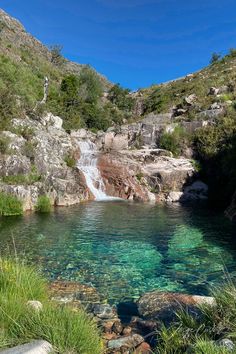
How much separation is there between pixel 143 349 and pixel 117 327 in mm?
1065

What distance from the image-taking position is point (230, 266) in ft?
35.6

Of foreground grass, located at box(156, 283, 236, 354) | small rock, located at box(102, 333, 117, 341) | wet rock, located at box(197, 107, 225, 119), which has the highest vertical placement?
wet rock, located at box(197, 107, 225, 119)

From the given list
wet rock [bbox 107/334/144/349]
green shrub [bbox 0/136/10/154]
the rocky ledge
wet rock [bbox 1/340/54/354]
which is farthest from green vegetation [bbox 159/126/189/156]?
wet rock [bbox 1/340/54/354]

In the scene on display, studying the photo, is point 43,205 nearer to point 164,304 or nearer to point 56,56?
point 164,304

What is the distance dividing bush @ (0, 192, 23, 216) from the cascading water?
8191 millimetres

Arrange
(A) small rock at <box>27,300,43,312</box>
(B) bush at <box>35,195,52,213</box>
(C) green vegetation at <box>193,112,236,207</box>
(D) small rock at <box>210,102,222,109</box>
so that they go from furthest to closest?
(D) small rock at <box>210,102,222,109</box> < (C) green vegetation at <box>193,112,236,207</box> < (B) bush at <box>35,195,52,213</box> < (A) small rock at <box>27,300,43,312</box>

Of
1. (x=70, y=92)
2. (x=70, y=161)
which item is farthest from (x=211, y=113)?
(x=70, y=92)

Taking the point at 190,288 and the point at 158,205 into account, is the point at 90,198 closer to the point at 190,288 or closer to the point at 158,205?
the point at 158,205

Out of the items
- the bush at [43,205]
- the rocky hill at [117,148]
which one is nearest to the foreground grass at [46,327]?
the bush at [43,205]

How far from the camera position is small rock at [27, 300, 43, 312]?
16.7 feet

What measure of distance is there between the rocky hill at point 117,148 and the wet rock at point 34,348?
15909 millimetres

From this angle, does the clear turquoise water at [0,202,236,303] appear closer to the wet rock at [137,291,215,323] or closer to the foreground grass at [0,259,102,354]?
the wet rock at [137,291,215,323]

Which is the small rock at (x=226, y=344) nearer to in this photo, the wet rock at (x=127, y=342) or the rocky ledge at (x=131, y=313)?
the rocky ledge at (x=131, y=313)

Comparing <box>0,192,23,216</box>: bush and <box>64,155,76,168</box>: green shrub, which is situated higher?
<box>64,155,76,168</box>: green shrub
